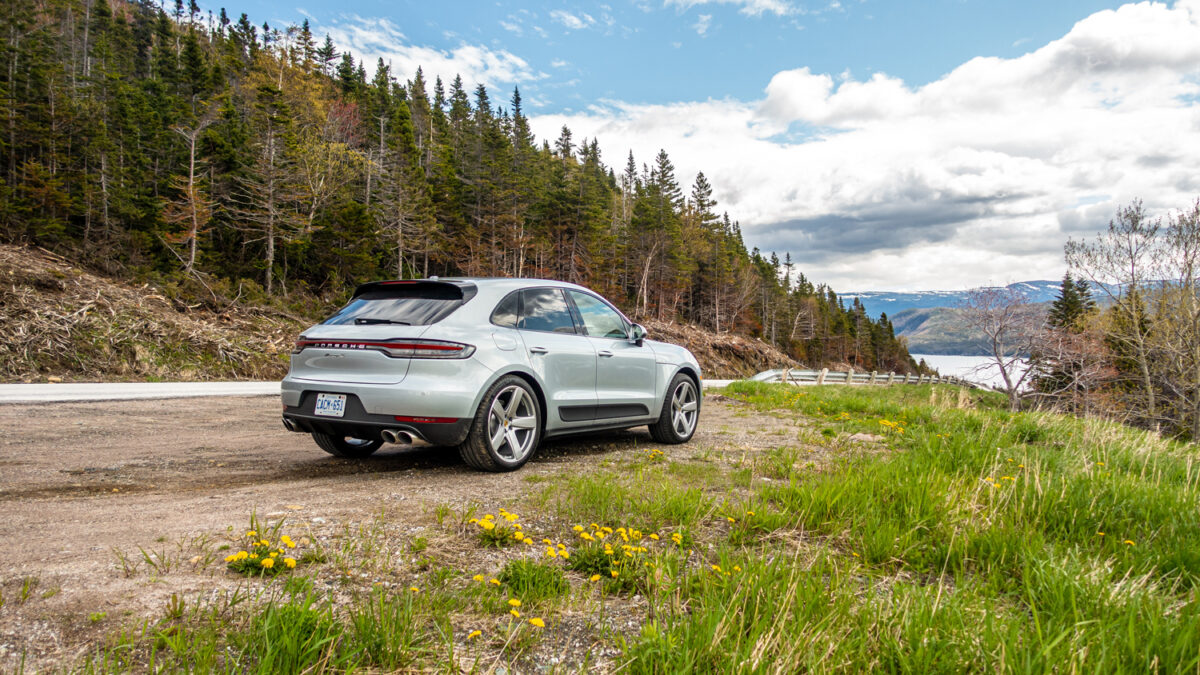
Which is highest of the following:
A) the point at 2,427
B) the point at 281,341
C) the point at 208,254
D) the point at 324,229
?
the point at 324,229

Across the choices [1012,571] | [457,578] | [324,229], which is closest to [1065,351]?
[1012,571]

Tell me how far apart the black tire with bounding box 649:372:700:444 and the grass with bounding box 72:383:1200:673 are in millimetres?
2239

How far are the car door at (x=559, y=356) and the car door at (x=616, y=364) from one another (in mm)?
143

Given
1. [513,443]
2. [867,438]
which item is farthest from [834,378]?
[513,443]

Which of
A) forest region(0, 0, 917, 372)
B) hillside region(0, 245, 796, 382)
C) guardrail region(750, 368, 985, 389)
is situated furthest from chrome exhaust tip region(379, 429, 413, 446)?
guardrail region(750, 368, 985, 389)

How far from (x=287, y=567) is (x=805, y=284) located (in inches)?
4066

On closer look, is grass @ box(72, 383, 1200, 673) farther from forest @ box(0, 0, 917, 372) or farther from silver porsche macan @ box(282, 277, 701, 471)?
forest @ box(0, 0, 917, 372)

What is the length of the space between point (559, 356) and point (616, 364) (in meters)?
0.85

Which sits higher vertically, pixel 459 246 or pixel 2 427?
pixel 459 246

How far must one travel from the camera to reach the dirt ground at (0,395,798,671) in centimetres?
202

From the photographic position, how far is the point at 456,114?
7669 centimetres

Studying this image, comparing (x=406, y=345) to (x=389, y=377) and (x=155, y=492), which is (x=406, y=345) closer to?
(x=389, y=377)

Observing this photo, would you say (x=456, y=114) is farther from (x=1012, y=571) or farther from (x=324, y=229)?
(x=1012, y=571)

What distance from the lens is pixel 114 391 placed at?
31.4 feet
